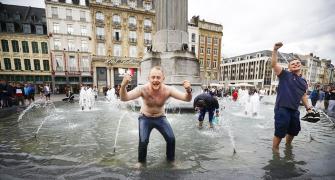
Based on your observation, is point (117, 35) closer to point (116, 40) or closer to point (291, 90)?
point (116, 40)

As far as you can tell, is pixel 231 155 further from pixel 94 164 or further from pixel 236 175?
pixel 94 164

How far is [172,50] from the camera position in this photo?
33.4ft

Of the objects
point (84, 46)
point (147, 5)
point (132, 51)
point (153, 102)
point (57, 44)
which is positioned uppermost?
point (147, 5)

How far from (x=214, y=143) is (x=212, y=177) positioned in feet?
5.94

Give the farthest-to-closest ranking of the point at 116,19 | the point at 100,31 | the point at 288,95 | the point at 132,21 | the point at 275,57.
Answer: the point at 132,21 → the point at 116,19 → the point at 100,31 → the point at 288,95 → the point at 275,57

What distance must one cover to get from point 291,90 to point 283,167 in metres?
1.45

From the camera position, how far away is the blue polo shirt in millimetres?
3463

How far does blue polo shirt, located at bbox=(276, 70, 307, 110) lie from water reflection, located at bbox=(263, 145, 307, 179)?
1.04 meters

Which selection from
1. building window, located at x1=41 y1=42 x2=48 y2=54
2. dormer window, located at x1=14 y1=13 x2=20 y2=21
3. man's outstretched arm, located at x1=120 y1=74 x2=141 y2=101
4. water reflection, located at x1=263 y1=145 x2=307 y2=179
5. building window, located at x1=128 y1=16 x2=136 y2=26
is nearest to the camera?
man's outstretched arm, located at x1=120 y1=74 x2=141 y2=101

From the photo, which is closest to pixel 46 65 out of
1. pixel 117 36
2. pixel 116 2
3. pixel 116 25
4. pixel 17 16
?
pixel 17 16

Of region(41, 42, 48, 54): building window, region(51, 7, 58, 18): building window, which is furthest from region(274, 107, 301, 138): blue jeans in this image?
region(41, 42, 48, 54): building window

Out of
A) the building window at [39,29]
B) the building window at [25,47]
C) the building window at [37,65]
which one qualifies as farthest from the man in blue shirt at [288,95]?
the building window at [39,29]

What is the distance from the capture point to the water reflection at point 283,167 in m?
2.88

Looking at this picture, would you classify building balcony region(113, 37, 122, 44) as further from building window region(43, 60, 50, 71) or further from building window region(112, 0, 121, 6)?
building window region(43, 60, 50, 71)
